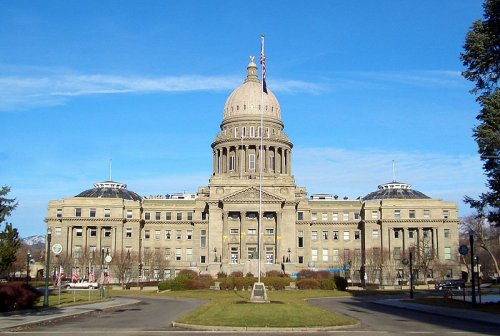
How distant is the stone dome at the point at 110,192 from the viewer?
14875 cm

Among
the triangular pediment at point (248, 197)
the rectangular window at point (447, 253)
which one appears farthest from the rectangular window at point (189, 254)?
the rectangular window at point (447, 253)

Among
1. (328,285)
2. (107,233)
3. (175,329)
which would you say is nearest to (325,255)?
(107,233)

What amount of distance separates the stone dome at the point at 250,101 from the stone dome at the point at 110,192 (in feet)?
93.4

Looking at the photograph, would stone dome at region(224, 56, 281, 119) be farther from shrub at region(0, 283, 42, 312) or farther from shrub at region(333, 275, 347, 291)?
shrub at region(0, 283, 42, 312)

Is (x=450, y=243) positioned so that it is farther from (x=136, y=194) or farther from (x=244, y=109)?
(x=136, y=194)

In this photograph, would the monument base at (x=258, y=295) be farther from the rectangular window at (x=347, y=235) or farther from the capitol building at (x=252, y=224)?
the rectangular window at (x=347, y=235)

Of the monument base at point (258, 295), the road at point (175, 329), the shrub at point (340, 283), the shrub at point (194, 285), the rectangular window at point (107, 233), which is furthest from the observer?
the rectangular window at point (107, 233)

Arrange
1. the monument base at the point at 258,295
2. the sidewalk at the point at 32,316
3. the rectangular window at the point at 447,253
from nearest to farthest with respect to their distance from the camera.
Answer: the sidewalk at the point at 32,316 → the monument base at the point at 258,295 → the rectangular window at the point at 447,253

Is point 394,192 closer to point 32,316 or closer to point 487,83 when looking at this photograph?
point 487,83

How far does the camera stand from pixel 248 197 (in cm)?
12656

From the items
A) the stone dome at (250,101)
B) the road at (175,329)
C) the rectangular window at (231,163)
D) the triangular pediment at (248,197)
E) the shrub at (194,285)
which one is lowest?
the road at (175,329)

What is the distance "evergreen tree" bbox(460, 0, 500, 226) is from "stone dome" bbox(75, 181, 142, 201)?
11021cm

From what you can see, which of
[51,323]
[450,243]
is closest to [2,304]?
[51,323]

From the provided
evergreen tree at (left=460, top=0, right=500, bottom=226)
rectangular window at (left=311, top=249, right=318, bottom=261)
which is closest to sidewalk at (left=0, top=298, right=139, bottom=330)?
evergreen tree at (left=460, top=0, right=500, bottom=226)
